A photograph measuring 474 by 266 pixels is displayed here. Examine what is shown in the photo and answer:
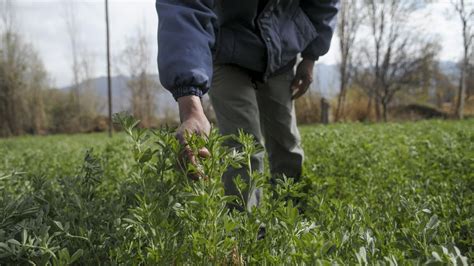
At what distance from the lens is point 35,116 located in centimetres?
3575

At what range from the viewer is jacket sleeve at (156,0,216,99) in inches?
64.6

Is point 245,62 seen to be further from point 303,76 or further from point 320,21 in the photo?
point 320,21

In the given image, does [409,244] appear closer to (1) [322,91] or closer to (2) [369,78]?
(1) [322,91]

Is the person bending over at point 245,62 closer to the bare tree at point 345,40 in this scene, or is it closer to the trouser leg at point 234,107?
the trouser leg at point 234,107

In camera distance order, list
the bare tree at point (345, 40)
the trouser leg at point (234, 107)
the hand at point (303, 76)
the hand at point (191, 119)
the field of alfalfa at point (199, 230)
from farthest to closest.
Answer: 1. the bare tree at point (345, 40)
2. the hand at point (303, 76)
3. the trouser leg at point (234, 107)
4. the hand at point (191, 119)
5. the field of alfalfa at point (199, 230)

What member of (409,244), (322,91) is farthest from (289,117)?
(322,91)

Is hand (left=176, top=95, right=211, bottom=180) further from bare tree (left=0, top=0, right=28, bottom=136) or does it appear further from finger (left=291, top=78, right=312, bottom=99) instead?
bare tree (left=0, top=0, right=28, bottom=136)

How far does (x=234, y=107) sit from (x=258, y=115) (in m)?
0.20

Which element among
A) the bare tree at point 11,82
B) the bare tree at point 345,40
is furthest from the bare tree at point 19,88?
the bare tree at point 345,40

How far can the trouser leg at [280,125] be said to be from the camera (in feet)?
9.50

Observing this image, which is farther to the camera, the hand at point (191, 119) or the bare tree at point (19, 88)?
the bare tree at point (19, 88)

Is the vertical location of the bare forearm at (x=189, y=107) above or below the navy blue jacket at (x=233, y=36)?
below

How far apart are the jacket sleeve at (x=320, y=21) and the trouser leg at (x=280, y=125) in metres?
0.24

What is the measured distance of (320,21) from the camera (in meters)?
2.98
